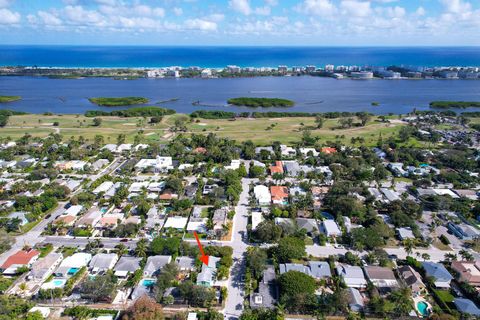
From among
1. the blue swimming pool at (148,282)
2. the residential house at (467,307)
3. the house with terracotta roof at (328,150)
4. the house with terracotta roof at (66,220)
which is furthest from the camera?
the house with terracotta roof at (328,150)

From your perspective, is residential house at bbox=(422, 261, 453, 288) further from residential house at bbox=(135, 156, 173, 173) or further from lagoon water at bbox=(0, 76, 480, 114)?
lagoon water at bbox=(0, 76, 480, 114)

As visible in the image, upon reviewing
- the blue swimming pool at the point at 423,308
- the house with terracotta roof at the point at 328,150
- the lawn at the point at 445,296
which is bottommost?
the lawn at the point at 445,296

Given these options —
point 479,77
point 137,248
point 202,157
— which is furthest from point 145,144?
point 479,77

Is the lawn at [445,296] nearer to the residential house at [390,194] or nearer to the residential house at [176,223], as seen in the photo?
the residential house at [390,194]

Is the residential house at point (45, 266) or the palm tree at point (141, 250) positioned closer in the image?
the residential house at point (45, 266)

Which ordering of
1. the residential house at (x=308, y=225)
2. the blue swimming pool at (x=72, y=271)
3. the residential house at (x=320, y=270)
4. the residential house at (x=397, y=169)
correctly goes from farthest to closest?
the residential house at (x=397, y=169), the residential house at (x=308, y=225), the blue swimming pool at (x=72, y=271), the residential house at (x=320, y=270)

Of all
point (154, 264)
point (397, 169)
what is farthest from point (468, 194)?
point (154, 264)

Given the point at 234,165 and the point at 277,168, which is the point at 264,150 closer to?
the point at 277,168

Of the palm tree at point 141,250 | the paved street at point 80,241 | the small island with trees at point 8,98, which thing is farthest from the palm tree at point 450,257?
the small island with trees at point 8,98
